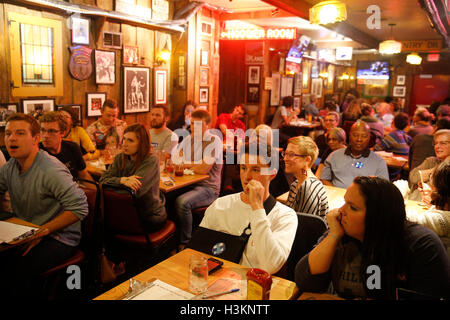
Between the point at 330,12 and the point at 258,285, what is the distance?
13.6 feet

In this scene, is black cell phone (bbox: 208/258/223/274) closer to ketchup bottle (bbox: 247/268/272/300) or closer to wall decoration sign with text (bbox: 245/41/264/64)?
ketchup bottle (bbox: 247/268/272/300)

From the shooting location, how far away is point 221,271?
6.51 feet

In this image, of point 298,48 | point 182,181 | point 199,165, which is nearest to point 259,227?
point 182,181

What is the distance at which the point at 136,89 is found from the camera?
21.5ft

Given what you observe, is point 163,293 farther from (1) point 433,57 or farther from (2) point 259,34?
(1) point 433,57

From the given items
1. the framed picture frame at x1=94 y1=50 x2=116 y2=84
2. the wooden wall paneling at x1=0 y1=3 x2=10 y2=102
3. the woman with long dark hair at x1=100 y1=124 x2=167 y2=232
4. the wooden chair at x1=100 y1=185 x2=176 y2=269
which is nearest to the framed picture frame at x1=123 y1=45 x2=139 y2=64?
the framed picture frame at x1=94 y1=50 x2=116 y2=84

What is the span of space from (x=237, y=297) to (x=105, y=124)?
4.29 metres

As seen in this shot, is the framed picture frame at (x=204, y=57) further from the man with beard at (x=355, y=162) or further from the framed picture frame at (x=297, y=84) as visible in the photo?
the framed picture frame at (x=297, y=84)

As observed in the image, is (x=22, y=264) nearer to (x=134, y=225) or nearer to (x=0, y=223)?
(x=0, y=223)

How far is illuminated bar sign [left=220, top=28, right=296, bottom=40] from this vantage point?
8383 mm

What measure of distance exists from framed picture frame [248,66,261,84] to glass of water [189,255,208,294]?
8.83 meters

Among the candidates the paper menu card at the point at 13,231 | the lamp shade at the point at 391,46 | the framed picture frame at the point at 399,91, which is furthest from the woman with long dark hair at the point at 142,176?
the framed picture frame at the point at 399,91

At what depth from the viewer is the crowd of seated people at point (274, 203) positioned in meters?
1.77

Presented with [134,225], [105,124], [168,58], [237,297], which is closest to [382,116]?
[168,58]
